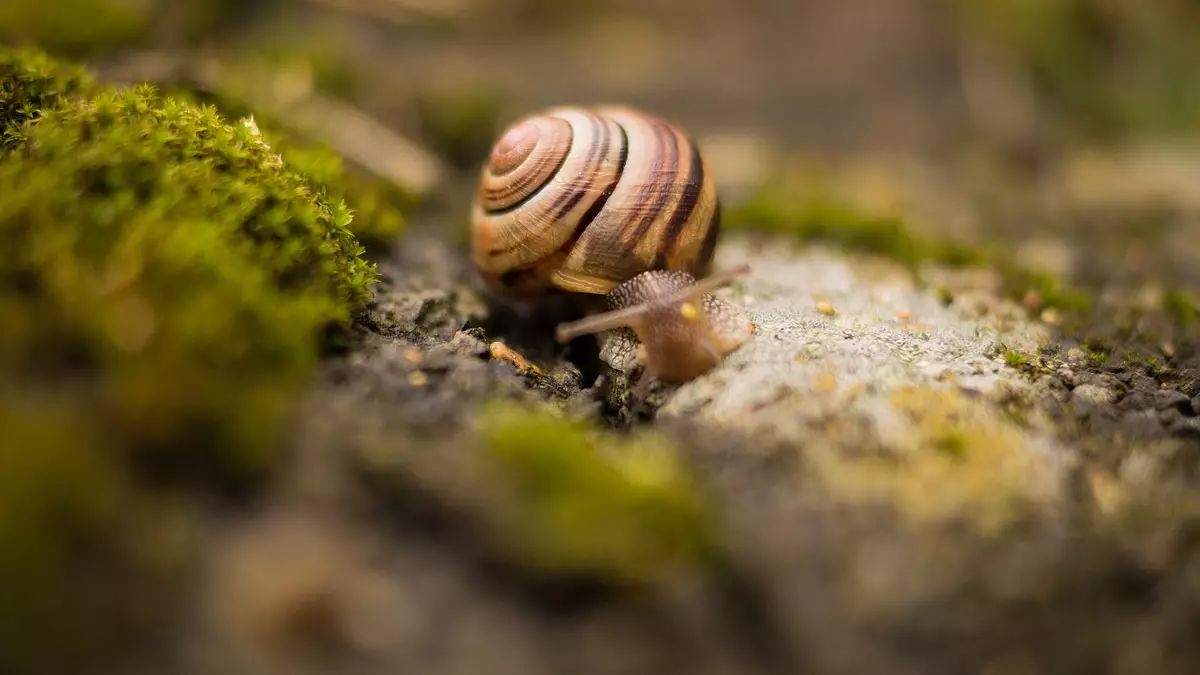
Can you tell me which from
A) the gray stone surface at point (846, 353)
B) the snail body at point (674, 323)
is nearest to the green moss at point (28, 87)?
the snail body at point (674, 323)

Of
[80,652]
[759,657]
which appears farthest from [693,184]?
[80,652]

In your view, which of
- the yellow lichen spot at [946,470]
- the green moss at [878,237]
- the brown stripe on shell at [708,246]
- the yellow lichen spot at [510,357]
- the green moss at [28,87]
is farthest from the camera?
the green moss at [878,237]

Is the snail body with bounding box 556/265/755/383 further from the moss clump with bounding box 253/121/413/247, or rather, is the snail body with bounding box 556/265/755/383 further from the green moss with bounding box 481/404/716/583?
the moss clump with bounding box 253/121/413/247

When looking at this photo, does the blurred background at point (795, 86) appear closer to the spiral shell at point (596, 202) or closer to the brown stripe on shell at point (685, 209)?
the spiral shell at point (596, 202)

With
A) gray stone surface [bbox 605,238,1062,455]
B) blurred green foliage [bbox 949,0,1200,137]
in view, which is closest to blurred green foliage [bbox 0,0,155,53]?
gray stone surface [bbox 605,238,1062,455]

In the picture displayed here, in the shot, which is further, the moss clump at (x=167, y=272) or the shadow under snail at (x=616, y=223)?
the shadow under snail at (x=616, y=223)

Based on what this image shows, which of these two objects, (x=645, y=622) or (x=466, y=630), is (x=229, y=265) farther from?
(x=645, y=622)

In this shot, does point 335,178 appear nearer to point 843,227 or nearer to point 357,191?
point 357,191
